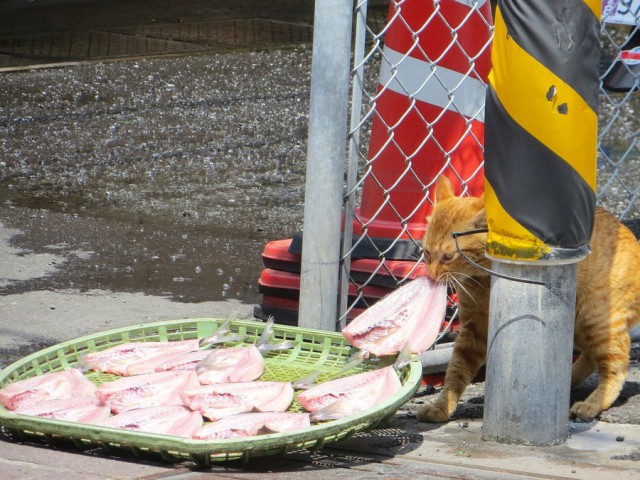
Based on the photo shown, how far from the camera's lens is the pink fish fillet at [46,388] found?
2.94m

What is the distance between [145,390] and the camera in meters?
3.05

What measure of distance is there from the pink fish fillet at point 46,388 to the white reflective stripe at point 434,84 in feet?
5.27

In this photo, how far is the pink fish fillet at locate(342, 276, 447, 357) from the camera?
3.22 metres

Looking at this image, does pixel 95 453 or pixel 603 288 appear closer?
pixel 95 453

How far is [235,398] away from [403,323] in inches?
23.2

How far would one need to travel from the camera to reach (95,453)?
274cm

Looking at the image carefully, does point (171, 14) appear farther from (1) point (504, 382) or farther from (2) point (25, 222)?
(1) point (504, 382)

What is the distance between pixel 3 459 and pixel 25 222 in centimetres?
345


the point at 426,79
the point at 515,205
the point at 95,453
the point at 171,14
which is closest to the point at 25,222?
the point at 426,79

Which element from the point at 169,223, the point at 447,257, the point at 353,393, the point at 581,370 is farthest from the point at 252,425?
the point at 169,223

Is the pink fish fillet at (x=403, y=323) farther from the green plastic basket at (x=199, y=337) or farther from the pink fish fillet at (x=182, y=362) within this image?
the pink fish fillet at (x=182, y=362)

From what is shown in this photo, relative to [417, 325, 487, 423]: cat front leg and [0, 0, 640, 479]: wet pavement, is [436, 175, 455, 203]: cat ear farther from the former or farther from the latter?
[0, 0, 640, 479]: wet pavement

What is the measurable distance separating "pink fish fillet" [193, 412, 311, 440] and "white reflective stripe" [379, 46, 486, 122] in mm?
1594

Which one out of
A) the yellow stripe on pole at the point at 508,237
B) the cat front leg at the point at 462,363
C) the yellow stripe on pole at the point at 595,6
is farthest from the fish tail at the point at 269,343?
the yellow stripe on pole at the point at 595,6
